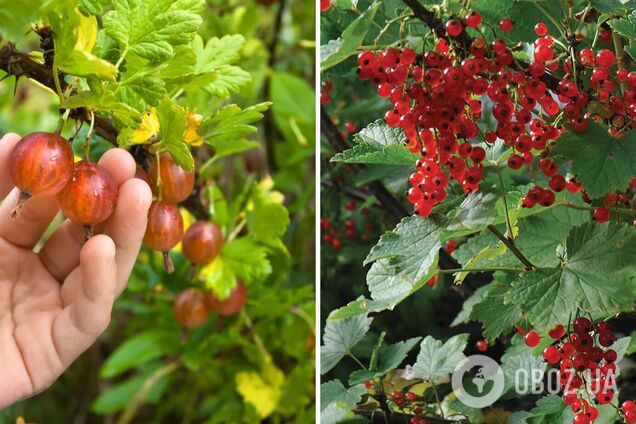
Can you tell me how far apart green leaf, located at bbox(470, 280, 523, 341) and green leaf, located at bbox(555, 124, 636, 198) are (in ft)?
0.32

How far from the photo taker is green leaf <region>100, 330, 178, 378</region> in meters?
1.07

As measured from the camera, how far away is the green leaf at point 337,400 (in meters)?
0.66

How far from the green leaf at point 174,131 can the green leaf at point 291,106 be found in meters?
0.57

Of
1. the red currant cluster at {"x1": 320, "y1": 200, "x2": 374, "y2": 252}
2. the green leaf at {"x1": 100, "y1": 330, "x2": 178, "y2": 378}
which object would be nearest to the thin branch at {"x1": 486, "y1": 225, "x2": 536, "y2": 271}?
the red currant cluster at {"x1": 320, "y1": 200, "x2": 374, "y2": 252}

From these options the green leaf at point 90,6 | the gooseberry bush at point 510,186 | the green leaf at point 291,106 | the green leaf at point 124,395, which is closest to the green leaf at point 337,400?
the gooseberry bush at point 510,186

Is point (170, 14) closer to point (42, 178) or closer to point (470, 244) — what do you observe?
point (42, 178)

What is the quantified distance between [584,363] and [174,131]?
1.09 feet

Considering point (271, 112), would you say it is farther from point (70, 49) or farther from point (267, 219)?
point (70, 49)

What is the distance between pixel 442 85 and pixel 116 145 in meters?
0.24

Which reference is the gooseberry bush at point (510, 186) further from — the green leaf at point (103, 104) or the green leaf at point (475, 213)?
the green leaf at point (103, 104)

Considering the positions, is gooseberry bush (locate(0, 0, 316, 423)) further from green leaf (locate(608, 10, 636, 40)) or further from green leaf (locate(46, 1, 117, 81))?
green leaf (locate(608, 10, 636, 40))

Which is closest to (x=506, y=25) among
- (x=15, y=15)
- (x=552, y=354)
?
(x=552, y=354)

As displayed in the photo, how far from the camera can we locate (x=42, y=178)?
0.50 metres

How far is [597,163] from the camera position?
1.78 ft
